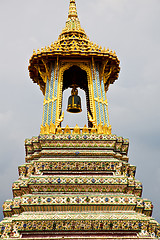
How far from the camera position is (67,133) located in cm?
1642

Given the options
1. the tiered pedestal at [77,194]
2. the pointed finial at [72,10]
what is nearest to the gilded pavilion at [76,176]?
the tiered pedestal at [77,194]

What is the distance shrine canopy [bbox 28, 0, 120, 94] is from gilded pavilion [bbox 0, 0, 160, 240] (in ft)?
0.16

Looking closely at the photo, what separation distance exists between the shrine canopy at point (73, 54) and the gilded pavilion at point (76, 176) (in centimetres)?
5

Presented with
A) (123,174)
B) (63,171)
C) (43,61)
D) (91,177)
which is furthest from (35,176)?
(43,61)

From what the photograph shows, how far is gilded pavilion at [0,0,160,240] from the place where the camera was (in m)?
12.7

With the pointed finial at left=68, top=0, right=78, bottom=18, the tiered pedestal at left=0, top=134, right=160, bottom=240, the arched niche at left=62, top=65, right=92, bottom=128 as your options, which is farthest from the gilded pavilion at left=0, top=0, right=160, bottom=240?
the pointed finial at left=68, top=0, right=78, bottom=18

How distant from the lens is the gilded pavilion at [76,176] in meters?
12.7

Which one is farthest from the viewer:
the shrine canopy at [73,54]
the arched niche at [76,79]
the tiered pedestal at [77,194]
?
the arched niche at [76,79]

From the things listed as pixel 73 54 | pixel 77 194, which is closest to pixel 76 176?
pixel 77 194

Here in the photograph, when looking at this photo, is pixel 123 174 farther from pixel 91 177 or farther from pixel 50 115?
pixel 50 115

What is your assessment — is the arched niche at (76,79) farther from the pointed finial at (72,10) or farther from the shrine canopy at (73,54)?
the pointed finial at (72,10)

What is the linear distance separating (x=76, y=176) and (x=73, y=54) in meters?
6.79

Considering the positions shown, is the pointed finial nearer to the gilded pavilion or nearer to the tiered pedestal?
the gilded pavilion

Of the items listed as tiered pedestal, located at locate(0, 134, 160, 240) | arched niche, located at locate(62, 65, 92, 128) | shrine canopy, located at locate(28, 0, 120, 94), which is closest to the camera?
tiered pedestal, located at locate(0, 134, 160, 240)
